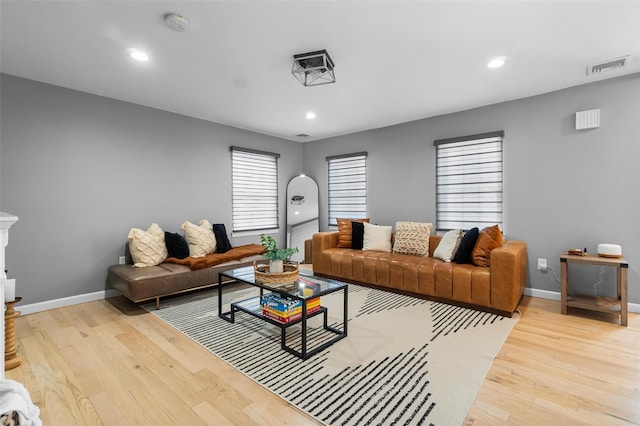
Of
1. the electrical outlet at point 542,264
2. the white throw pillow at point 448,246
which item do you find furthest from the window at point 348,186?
the electrical outlet at point 542,264

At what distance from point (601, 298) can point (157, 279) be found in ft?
15.5

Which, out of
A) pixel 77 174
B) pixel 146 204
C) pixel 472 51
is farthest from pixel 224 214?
pixel 472 51

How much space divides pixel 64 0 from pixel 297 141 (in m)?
4.32

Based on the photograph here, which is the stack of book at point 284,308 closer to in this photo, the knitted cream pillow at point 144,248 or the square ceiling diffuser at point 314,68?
the knitted cream pillow at point 144,248

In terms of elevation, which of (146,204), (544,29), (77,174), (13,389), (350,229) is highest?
(544,29)

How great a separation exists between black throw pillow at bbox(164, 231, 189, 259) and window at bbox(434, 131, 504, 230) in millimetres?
3603

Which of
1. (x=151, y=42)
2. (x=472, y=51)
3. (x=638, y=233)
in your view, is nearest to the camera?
(x=151, y=42)

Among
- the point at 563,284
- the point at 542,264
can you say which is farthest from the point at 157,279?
the point at 542,264

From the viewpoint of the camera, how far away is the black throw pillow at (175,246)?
149 inches

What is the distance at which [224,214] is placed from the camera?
15.7 feet

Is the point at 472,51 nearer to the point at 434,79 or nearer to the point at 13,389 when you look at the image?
the point at 434,79

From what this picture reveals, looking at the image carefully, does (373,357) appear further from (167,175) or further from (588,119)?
(167,175)

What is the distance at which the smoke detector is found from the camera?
80.7 inches

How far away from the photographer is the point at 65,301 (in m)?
3.32
